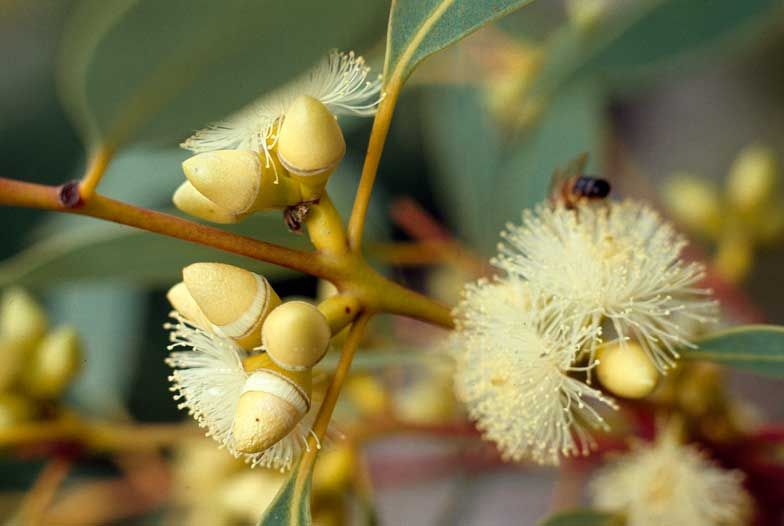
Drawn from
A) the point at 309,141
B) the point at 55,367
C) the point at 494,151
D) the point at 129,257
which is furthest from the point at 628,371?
the point at 494,151

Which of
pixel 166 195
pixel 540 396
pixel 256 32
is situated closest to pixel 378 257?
pixel 166 195

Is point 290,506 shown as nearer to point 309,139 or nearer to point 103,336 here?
point 309,139

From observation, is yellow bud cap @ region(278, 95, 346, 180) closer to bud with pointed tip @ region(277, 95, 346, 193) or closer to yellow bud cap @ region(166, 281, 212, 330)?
bud with pointed tip @ region(277, 95, 346, 193)

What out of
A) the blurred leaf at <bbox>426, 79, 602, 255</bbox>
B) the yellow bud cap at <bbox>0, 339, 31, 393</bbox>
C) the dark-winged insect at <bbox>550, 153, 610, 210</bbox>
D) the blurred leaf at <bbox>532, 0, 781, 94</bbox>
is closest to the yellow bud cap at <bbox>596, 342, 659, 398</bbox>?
the dark-winged insect at <bbox>550, 153, 610, 210</bbox>

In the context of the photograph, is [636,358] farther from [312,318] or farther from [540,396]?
[312,318]

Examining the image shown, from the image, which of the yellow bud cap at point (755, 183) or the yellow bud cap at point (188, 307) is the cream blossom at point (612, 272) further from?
the yellow bud cap at point (755, 183)

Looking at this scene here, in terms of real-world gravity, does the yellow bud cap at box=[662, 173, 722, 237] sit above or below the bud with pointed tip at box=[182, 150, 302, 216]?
above
